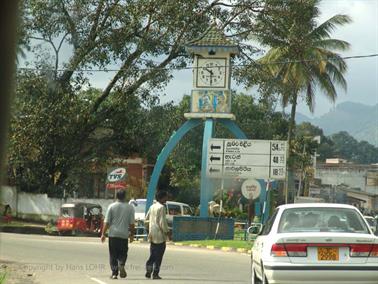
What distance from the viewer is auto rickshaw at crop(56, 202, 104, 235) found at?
1324 inches

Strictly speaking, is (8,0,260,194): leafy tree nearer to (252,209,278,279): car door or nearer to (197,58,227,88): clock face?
(197,58,227,88): clock face

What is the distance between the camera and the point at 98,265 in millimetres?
16391

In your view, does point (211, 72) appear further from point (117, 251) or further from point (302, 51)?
point (117, 251)

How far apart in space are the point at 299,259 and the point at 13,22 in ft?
16.5

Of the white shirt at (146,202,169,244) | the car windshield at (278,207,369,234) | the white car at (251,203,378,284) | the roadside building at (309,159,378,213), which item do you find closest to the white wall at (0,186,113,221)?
the white shirt at (146,202,169,244)

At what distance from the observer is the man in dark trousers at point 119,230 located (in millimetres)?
13258

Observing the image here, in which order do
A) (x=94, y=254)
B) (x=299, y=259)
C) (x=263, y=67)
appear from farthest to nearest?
(x=263, y=67), (x=94, y=254), (x=299, y=259)

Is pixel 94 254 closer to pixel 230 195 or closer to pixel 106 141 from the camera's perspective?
pixel 106 141

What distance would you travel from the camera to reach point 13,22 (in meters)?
8.59

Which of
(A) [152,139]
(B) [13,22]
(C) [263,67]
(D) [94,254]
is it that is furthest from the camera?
(A) [152,139]

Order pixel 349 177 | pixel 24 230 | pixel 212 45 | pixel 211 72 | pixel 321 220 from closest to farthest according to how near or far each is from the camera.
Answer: pixel 321 220 → pixel 211 72 → pixel 212 45 → pixel 24 230 → pixel 349 177

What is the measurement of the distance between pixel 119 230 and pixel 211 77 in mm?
18193

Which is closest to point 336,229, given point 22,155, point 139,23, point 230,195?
point 139,23

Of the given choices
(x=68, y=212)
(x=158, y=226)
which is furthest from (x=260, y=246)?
(x=68, y=212)
